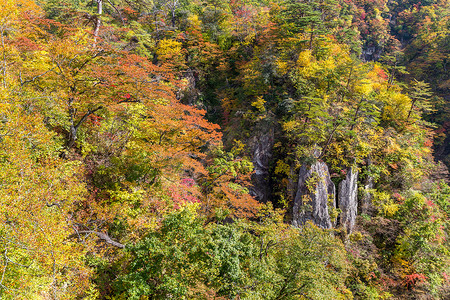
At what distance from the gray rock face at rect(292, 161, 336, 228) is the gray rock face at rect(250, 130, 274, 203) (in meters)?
3.15

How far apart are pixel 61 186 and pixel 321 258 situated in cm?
1169

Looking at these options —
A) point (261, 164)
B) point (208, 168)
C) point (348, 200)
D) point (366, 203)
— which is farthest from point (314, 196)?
point (208, 168)

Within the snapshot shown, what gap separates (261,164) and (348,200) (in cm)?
742

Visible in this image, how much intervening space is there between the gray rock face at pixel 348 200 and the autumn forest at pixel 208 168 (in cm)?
11

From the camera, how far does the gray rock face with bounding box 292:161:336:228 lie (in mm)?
16016

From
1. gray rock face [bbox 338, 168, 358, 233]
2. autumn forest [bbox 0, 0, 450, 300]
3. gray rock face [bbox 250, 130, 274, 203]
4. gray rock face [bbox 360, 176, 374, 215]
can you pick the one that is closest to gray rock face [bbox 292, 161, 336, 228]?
autumn forest [bbox 0, 0, 450, 300]

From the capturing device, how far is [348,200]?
16672 millimetres

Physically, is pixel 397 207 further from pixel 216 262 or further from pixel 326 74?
pixel 216 262

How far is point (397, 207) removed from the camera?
53.9 ft

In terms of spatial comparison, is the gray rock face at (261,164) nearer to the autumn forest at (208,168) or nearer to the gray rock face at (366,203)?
the autumn forest at (208,168)

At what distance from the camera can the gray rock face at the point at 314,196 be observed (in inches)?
631

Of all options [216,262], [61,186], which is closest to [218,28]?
[61,186]

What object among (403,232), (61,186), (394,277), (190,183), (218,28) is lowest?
(394,277)

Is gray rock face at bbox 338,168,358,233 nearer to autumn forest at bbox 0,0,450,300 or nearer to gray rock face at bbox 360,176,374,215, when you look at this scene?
autumn forest at bbox 0,0,450,300
